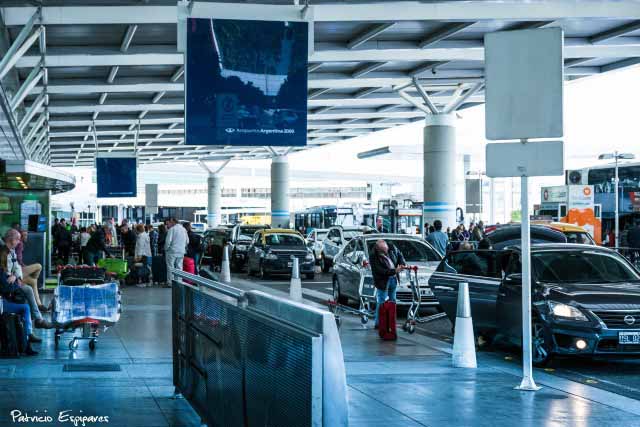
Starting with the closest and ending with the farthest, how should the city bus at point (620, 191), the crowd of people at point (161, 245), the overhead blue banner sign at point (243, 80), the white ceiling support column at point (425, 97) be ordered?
the overhead blue banner sign at point (243, 80) → the crowd of people at point (161, 245) → the white ceiling support column at point (425, 97) → the city bus at point (620, 191)

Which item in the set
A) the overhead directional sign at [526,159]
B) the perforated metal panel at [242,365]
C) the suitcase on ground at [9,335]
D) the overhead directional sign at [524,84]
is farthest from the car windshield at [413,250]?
the perforated metal panel at [242,365]

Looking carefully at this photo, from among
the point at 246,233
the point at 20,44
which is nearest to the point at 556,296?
the point at 20,44

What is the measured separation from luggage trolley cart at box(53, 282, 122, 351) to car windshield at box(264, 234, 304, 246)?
2272cm

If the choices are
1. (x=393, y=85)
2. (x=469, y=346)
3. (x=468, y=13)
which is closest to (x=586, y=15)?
(x=468, y=13)

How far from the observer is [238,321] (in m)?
6.89

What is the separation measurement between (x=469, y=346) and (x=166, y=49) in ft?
69.2

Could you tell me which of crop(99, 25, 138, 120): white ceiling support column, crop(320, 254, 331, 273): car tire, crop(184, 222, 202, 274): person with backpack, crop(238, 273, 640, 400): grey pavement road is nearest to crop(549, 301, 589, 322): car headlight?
crop(238, 273, 640, 400): grey pavement road

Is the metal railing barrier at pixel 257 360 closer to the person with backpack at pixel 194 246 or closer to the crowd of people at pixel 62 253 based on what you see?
the crowd of people at pixel 62 253

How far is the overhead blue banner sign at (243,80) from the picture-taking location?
15609 millimetres

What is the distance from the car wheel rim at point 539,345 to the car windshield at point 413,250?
9683 millimetres

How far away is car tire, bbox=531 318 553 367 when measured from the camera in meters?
13.1

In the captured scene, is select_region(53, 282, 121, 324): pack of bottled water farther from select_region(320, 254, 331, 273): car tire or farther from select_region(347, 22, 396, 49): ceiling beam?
select_region(320, 254, 331, 273): car tire

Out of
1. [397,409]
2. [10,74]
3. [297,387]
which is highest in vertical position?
[10,74]

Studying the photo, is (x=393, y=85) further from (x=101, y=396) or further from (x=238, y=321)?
(x=238, y=321)
